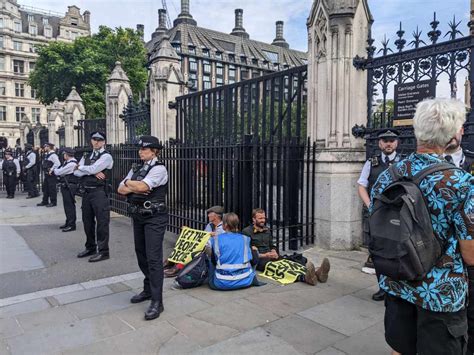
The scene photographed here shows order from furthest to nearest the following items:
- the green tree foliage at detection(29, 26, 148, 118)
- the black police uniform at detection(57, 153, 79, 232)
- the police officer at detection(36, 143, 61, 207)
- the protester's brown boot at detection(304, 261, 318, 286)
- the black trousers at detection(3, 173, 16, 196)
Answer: the green tree foliage at detection(29, 26, 148, 118) → the black trousers at detection(3, 173, 16, 196) → the police officer at detection(36, 143, 61, 207) → the black police uniform at detection(57, 153, 79, 232) → the protester's brown boot at detection(304, 261, 318, 286)

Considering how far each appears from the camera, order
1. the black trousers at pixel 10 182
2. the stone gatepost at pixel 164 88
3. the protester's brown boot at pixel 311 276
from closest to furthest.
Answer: the protester's brown boot at pixel 311 276
the stone gatepost at pixel 164 88
the black trousers at pixel 10 182

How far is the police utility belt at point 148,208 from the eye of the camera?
407 cm

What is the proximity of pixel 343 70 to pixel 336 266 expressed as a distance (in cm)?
309

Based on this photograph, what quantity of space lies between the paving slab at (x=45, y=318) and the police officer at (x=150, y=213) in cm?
69

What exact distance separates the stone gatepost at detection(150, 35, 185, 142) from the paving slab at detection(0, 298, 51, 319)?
21.6ft

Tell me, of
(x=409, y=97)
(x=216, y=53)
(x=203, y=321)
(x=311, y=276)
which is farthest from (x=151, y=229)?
(x=216, y=53)

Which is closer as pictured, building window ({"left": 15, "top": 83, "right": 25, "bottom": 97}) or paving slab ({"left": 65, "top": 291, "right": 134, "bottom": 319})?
paving slab ({"left": 65, "top": 291, "right": 134, "bottom": 319})

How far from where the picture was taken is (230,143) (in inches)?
252

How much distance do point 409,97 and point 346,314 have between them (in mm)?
3404

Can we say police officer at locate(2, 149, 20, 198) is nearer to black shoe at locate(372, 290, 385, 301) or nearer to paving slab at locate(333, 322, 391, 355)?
black shoe at locate(372, 290, 385, 301)

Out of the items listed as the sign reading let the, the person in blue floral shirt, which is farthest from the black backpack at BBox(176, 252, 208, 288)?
the sign reading let the

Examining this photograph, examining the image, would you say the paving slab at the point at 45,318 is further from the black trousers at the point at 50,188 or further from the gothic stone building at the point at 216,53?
the gothic stone building at the point at 216,53

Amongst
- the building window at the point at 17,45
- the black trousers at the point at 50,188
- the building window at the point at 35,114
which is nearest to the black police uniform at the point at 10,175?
the black trousers at the point at 50,188

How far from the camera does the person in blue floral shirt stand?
6.04 ft
